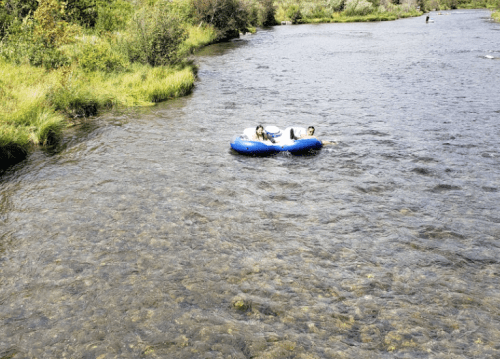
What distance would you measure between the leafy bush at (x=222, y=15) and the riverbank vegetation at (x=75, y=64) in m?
9.16

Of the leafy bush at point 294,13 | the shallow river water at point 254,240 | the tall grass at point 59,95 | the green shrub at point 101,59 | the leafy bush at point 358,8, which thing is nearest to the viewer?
the shallow river water at point 254,240

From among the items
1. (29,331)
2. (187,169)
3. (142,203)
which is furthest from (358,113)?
(29,331)

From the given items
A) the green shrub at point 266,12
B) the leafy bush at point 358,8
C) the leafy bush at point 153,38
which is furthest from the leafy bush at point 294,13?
the leafy bush at point 153,38

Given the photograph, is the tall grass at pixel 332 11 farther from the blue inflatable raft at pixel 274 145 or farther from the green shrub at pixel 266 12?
the blue inflatable raft at pixel 274 145

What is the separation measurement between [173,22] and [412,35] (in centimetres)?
2910

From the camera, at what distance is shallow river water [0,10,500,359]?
6.00 m

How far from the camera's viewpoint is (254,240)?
8.30 meters

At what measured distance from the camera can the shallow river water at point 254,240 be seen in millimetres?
5996

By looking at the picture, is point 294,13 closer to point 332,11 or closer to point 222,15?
point 332,11

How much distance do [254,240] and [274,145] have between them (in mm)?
4720

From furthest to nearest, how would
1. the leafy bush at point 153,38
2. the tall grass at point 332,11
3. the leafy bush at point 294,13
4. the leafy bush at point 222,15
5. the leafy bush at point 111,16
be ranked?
the tall grass at point 332,11
the leafy bush at point 294,13
the leafy bush at point 222,15
the leafy bush at point 111,16
the leafy bush at point 153,38

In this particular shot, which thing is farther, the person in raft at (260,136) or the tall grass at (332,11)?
the tall grass at (332,11)

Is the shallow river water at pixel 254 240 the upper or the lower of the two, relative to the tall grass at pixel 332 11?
lower

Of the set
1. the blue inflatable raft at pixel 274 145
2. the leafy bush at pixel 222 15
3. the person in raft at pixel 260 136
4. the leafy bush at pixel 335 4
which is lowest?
the blue inflatable raft at pixel 274 145
